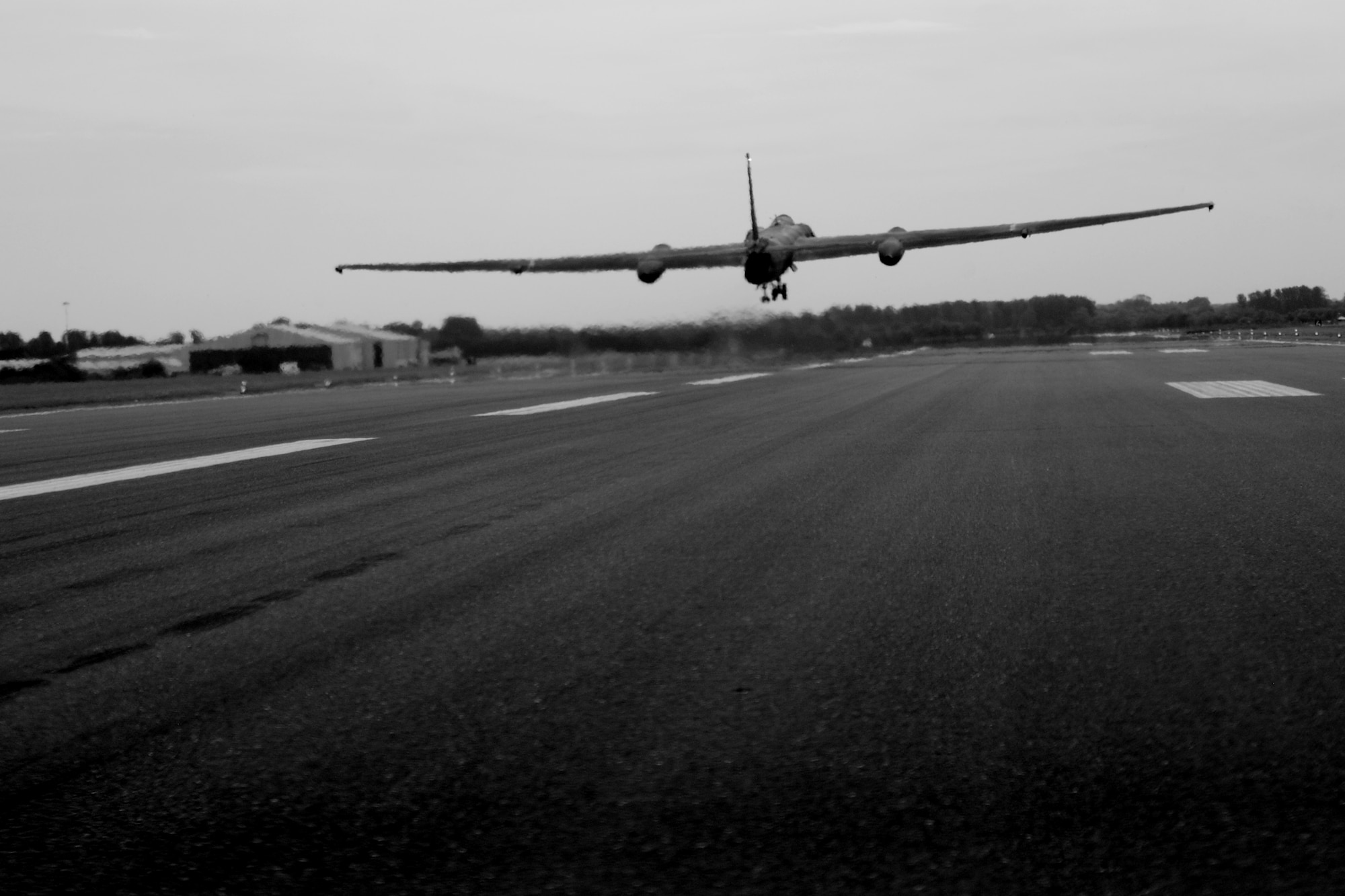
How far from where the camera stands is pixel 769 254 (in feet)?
103

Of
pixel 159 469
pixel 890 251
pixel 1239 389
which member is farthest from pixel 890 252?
pixel 159 469

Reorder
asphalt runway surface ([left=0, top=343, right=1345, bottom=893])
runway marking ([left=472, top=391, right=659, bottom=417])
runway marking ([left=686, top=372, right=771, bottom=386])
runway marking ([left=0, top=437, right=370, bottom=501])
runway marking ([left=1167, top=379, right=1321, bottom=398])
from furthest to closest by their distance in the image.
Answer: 1. runway marking ([left=686, top=372, right=771, bottom=386])
2. runway marking ([left=472, top=391, right=659, bottom=417])
3. runway marking ([left=1167, top=379, right=1321, bottom=398])
4. runway marking ([left=0, top=437, right=370, bottom=501])
5. asphalt runway surface ([left=0, top=343, right=1345, bottom=893])

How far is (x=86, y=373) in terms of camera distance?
6247 centimetres

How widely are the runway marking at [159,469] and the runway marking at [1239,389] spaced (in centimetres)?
987

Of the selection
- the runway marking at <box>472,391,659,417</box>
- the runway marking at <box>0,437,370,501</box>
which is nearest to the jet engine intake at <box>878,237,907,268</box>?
the runway marking at <box>472,391,659,417</box>

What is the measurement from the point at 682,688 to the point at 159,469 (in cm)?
673

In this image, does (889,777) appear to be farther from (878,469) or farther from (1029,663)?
(878,469)

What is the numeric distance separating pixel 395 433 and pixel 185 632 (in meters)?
8.51

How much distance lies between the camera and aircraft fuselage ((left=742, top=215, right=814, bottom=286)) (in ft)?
102

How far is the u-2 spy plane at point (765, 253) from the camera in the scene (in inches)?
1204

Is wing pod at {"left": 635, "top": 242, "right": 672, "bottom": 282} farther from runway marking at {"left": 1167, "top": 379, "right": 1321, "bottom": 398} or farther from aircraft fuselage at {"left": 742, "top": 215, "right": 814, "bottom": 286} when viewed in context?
runway marking at {"left": 1167, "top": 379, "right": 1321, "bottom": 398}

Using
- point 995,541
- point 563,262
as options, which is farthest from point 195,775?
point 563,262

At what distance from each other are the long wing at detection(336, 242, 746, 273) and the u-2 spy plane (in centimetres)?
2

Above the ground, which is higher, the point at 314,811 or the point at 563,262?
the point at 563,262
